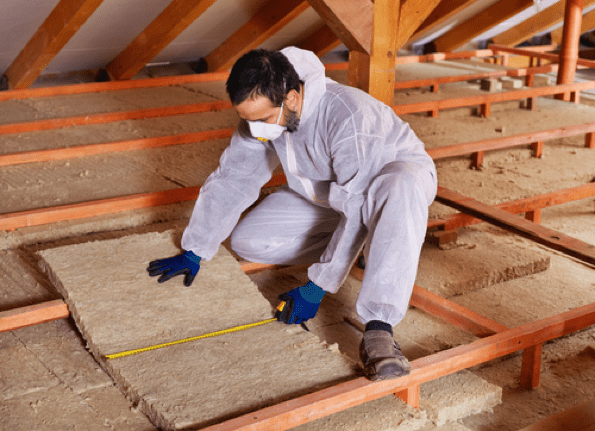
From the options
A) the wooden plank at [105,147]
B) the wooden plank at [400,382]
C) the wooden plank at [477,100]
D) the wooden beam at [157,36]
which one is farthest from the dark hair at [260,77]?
the wooden beam at [157,36]

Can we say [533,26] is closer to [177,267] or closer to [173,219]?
[173,219]

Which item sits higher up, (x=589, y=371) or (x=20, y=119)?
(x=20, y=119)

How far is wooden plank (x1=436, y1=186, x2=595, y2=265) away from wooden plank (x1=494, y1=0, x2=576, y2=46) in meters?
5.72

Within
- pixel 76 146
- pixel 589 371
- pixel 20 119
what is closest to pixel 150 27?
pixel 20 119

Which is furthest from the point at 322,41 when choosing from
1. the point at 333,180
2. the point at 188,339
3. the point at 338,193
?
the point at 188,339

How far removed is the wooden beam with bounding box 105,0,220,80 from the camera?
4.82 m

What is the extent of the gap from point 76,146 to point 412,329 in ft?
8.05

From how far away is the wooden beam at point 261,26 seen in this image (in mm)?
5500

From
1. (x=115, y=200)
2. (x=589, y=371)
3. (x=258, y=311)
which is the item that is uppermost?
(x=115, y=200)

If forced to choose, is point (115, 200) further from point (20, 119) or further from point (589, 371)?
point (589, 371)

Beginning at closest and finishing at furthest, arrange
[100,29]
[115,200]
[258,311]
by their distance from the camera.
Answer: [258,311], [115,200], [100,29]

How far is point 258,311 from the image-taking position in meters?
2.39

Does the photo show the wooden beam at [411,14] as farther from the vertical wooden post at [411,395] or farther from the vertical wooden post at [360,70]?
the vertical wooden post at [411,395]

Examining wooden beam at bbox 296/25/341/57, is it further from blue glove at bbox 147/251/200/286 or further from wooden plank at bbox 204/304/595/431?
wooden plank at bbox 204/304/595/431
